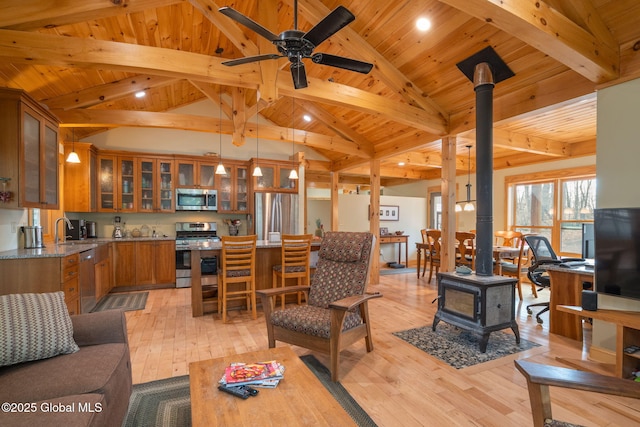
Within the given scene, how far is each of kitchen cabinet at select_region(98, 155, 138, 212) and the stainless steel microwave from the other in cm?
76

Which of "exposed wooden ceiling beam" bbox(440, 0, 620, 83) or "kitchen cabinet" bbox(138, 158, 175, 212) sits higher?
"exposed wooden ceiling beam" bbox(440, 0, 620, 83)

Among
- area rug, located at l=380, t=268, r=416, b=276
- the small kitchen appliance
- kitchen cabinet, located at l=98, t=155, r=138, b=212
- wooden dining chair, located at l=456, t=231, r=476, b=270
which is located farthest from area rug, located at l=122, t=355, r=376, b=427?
area rug, located at l=380, t=268, r=416, b=276

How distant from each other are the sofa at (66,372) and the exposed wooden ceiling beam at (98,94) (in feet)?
11.8

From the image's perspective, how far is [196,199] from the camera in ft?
20.3

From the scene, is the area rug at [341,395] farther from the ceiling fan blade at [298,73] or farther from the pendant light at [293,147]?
the pendant light at [293,147]

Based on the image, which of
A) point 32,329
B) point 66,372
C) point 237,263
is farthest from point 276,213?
point 66,372

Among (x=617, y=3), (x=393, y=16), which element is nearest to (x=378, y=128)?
(x=393, y=16)

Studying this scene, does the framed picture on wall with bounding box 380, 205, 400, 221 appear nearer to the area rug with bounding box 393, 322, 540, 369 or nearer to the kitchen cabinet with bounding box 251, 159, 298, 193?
the kitchen cabinet with bounding box 251, 159, 298, 193

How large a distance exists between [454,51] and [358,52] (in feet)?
3.68

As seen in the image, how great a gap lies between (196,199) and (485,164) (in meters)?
5.07

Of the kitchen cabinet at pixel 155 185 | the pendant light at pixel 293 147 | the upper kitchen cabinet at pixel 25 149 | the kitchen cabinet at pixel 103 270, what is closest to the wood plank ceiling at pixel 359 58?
the pendant light at pixel 293 147

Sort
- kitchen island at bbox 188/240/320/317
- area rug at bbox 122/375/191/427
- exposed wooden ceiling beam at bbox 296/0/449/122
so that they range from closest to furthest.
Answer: area rug at bbox 122/375/191/427 < exposed wooden ceiling beam at bbox 296/0/449/122 < kitchen island at bbox 188/240/320/317

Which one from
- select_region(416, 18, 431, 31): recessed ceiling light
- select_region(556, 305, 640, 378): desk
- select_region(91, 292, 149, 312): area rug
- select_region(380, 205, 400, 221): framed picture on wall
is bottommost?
select_region(91, 292, 149, 312): area rug

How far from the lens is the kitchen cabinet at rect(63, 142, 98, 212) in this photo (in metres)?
5.27
